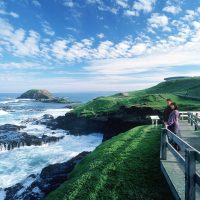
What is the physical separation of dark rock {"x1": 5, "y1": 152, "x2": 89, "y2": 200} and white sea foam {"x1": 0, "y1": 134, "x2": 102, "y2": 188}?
5.30 feet

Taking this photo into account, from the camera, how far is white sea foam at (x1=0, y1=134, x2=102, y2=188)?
2298 centimetres

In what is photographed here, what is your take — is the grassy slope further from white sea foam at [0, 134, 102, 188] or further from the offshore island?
the offshore island

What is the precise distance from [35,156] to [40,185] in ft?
40.4

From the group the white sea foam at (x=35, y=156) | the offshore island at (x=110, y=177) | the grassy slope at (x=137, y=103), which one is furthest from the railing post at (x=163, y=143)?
the grassy slope at (x=137, y=103)

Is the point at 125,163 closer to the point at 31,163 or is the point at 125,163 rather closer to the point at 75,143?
the point at 31,163

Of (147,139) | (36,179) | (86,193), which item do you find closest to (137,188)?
(86,193)

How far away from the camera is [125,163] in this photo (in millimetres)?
12227

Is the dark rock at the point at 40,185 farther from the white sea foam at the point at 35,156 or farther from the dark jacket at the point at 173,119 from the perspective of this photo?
the dark jacket at the point at 173,119

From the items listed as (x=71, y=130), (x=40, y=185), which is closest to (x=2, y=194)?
(x=40, y=185)

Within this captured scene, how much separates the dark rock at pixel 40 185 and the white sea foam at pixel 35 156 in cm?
162

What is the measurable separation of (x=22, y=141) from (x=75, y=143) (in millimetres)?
7761

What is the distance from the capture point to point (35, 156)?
29.8 metres

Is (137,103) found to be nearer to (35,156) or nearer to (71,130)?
(71,130)

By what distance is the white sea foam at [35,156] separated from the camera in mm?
22980
